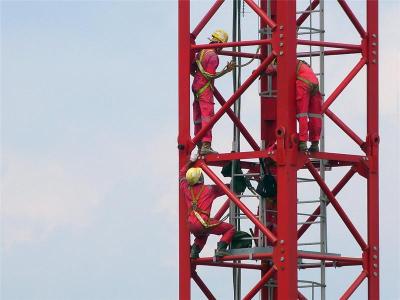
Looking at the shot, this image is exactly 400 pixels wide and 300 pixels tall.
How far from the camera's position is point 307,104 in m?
65.8

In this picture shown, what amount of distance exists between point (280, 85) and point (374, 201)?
3.99m

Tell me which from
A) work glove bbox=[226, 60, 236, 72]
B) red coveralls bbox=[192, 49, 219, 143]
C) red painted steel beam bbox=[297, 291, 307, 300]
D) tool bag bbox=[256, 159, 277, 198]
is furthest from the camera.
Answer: red painted steel beam bbox=[297, 291, 307, 300]

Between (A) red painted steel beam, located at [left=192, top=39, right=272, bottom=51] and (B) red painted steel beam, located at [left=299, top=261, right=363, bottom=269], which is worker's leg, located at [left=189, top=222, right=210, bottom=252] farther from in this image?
(A) red painted steel beam, located at [left=192, top=39, right=272, bottom=51]

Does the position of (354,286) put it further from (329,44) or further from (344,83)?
(329,44)

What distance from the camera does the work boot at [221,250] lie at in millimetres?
66875

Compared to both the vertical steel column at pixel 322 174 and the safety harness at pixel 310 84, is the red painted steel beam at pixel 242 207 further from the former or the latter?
the safety harness at pixel 310 84

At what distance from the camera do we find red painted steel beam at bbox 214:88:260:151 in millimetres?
68438

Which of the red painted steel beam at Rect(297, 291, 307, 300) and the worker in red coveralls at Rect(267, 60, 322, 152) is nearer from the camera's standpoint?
the worker in red coveralls at Rect(267, 60, 322, 152)

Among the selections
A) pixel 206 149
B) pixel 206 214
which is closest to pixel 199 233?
pixel 206 214

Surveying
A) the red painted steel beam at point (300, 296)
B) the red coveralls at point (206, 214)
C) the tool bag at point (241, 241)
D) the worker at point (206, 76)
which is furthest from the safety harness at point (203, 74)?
the red painted steel beam at point (300, 296)

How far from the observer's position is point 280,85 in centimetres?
6588

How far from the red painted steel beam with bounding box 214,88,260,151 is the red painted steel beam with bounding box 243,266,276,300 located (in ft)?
12.8

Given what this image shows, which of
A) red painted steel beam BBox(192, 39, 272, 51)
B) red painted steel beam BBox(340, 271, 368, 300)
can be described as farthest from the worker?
red painted steel beam BBox(340, 271, 368, 300)

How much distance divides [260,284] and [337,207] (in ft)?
8.48
